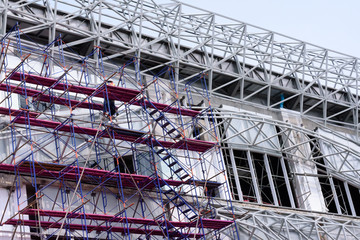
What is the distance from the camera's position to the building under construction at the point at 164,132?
28.0 meters

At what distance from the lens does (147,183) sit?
95.8ft

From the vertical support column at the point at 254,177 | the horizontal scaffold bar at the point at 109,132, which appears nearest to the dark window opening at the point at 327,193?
the vertical support column at the point at 254,177

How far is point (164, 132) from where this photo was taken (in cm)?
3381

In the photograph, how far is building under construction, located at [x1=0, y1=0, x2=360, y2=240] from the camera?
28.0 meters

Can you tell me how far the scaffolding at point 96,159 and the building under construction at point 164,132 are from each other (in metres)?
0.08

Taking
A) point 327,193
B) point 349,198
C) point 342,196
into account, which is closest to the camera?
point 349,198

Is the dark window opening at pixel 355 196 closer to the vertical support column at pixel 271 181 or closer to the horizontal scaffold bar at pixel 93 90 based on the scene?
the vertical support column at pixel 271 181

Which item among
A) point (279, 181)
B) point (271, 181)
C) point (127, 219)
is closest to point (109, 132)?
point (127, 219)

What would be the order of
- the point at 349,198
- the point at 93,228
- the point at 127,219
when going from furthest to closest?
the point at 349,198 → the point at 127,219 → the point at 93,228

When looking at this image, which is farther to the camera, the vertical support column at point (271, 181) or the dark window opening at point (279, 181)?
the dark window opening at point (279, 181)

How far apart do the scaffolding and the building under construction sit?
0.08 meters

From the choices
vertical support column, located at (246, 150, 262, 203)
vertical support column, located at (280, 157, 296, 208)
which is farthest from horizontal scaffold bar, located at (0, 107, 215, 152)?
vertical support column, located at (280, 157, 296, 208)

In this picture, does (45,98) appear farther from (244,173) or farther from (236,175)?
(244,173)

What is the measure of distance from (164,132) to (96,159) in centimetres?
488
